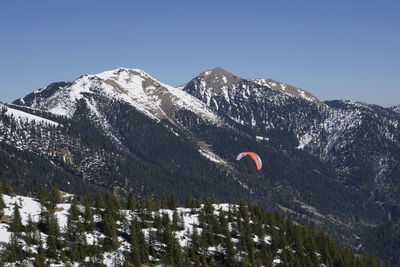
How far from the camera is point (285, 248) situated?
164250mm

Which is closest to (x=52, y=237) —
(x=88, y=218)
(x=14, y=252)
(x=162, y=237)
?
(x=14, y=252)

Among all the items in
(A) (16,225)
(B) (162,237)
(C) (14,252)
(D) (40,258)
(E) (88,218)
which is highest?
(E) (88,218)

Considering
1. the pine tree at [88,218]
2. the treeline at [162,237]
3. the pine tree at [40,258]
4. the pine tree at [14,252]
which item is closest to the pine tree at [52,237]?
the treeline at [162,237]

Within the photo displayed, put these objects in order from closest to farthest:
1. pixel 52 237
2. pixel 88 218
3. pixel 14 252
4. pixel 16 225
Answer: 1. pixel 14 252
2. pixel 52 237
3. pixel 16 225
4. pixel 88 218

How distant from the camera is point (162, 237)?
476 ft

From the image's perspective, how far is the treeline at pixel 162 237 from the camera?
12225cm

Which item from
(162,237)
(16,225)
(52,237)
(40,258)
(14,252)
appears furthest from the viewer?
(162,237)

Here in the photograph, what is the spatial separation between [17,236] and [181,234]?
161ft

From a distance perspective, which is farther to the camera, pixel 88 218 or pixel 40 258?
pixel 88 218

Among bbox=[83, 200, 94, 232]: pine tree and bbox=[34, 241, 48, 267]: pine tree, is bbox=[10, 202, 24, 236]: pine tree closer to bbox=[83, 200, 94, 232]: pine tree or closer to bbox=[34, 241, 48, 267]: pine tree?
bbox=[34, 241, 48, 267]: pine tree

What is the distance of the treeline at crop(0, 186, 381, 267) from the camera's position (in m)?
122

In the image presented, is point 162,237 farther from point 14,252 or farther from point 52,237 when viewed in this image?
point 14,252

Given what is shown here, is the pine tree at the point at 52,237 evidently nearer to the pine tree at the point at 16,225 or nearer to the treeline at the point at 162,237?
the treeline at the point at 162,237

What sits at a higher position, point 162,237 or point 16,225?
point 16,225
